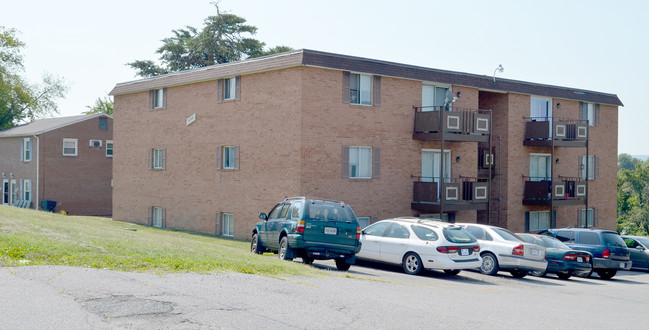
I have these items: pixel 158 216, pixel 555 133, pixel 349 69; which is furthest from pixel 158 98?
pixel 555 133

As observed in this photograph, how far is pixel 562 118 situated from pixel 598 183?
562 centimetres

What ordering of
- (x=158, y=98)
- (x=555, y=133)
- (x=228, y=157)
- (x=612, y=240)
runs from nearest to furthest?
1. (x=612, y=240)
2. (x=228, y=157)
3. (x=555, y=133)
4. (x=158, y=98)

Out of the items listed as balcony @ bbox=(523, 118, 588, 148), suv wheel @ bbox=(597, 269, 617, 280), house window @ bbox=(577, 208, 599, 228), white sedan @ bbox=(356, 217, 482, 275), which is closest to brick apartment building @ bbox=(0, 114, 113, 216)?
balcony @ bbox=(523, 118, 588, 148)

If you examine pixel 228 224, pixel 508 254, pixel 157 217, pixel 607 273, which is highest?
pixel 508 254

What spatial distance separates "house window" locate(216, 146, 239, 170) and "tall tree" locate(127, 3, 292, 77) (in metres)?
26.1

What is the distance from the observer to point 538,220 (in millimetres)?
33281

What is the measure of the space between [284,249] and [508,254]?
6.06 metres

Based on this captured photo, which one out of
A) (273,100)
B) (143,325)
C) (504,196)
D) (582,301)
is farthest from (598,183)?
(143,325)

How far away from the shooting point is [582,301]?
13.4m

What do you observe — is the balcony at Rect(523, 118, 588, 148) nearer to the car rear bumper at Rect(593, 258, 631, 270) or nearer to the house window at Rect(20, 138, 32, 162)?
the car rear bumper at Rect(593, 258, 631, 270)

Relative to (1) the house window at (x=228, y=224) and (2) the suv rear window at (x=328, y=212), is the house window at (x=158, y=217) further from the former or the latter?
(2) the suv rear window at (x=328, y=212)

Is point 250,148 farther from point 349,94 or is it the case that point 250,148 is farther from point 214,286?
point 214,286

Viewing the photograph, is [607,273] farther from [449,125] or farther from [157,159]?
[157,159]

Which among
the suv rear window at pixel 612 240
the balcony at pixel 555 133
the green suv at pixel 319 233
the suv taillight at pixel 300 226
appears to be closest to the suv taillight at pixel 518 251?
the green suv at pixel 319 233
